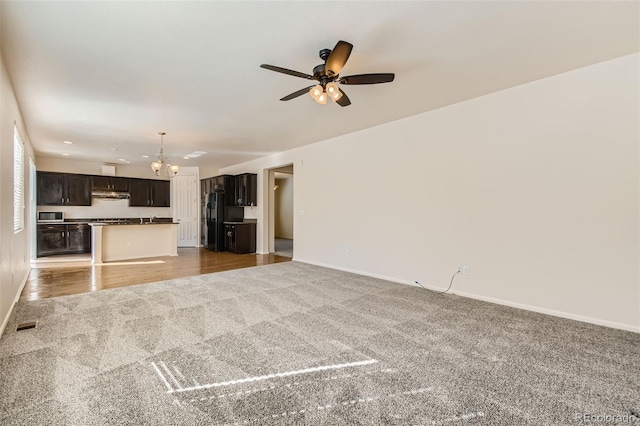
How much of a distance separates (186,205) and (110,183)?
207 cm

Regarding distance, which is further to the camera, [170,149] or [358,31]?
[170,149]

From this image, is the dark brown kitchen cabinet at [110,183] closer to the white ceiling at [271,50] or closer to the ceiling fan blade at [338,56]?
the white ceiling at [271,50]

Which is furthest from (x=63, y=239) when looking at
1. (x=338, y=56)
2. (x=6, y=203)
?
(x=338, y=56)

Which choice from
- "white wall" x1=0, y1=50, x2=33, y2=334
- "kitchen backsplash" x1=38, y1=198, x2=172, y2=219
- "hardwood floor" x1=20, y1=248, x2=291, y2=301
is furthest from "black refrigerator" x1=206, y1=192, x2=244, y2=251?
"white wall" x1=0, y1=50, x2=33, y2=334

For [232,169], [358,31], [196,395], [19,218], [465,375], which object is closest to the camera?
[196,395]

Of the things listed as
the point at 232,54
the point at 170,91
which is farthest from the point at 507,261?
the point at 170,91

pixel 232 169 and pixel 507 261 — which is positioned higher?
pixel 232 169

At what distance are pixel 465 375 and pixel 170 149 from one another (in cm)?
692

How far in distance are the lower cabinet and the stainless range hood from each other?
39.3 inches

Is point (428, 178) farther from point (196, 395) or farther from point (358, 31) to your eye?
point (196, 395)

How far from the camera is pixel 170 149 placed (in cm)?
669

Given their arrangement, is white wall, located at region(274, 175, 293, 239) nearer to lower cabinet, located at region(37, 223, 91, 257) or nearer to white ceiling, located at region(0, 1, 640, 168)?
lower cabinet, located at region(37, 223, 91, 257)

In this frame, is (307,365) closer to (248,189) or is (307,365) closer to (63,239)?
(248,189)

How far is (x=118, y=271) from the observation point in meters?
5.35
